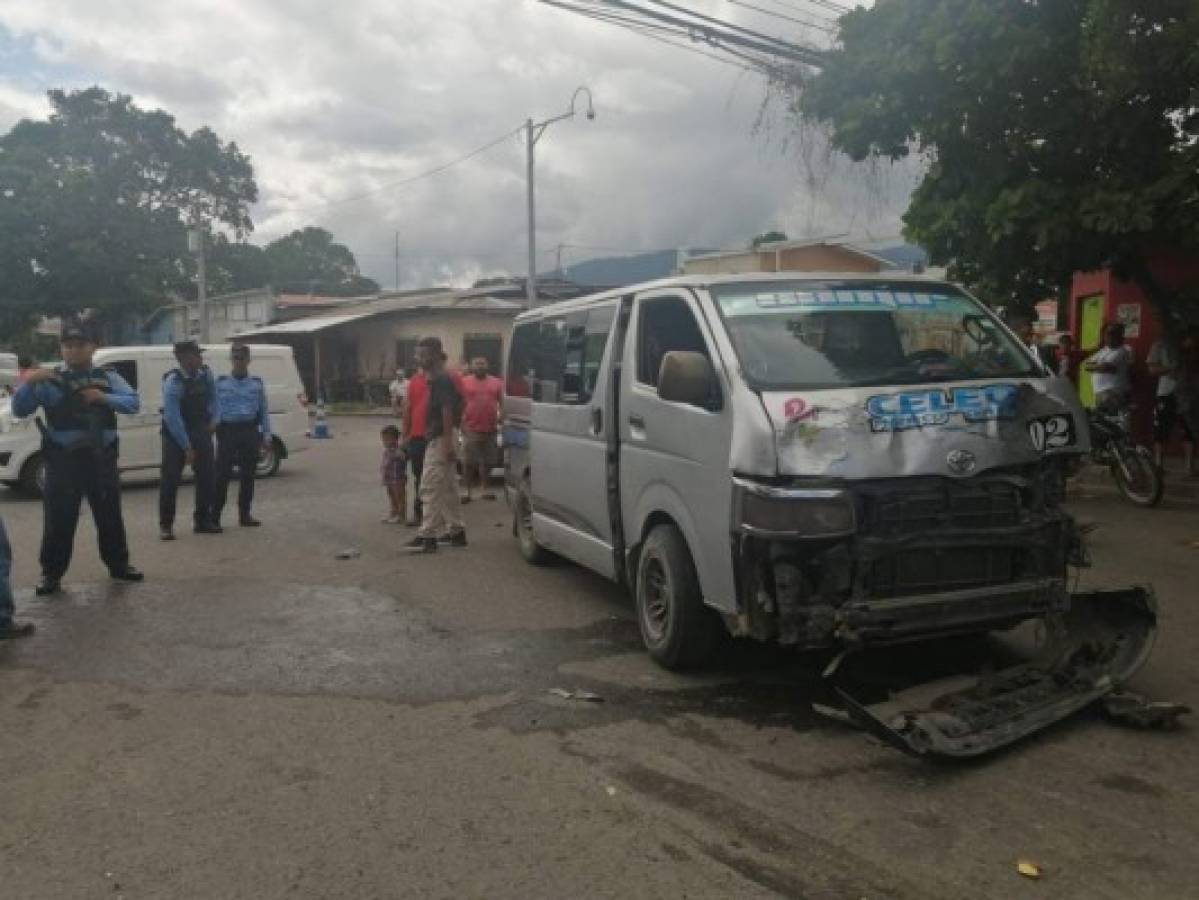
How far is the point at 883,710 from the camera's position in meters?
4.27

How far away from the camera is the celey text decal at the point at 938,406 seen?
177 inches

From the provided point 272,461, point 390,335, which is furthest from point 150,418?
point 390,335

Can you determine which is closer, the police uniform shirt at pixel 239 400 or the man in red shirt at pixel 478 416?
the police uniform shirt at pixel 239 400

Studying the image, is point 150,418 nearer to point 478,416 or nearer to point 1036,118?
point 478,416

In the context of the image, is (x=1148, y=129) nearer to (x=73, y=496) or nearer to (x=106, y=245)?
(x=73, y=496)

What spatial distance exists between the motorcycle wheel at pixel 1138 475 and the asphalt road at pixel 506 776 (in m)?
3.71

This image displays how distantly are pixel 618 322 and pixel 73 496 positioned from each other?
13.0ft

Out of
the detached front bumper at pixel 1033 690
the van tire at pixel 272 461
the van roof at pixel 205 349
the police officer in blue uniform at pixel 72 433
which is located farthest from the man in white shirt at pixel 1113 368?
the van tire at pixel 272 461

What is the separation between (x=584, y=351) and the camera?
675 centimetres

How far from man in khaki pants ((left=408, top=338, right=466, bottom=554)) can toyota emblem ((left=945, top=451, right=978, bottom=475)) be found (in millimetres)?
5178

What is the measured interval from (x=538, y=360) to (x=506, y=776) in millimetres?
4294

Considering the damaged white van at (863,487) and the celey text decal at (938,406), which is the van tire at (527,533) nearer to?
the damaged white van at (863,487)

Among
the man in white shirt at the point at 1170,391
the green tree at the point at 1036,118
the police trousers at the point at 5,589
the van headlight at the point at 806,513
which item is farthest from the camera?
the man in white shirt at the point at 1170,391

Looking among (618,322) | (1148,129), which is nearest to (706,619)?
(618,322)
